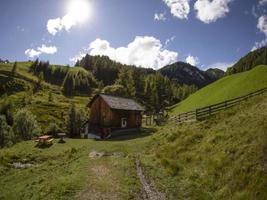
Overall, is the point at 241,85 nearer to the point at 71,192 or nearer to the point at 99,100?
the point at 99,100

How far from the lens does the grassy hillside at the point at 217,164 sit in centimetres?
1523

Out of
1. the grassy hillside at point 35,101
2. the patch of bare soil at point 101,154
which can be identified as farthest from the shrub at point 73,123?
the patch of bare soil at point 101,154

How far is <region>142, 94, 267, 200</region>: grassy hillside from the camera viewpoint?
15.2 metres

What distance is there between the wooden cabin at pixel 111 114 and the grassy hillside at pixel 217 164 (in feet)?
78.4

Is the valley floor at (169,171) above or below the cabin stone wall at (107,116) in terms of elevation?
below

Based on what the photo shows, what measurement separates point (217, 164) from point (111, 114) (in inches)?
1340

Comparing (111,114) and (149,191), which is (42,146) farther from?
(149,191)

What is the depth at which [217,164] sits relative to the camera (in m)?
18.5

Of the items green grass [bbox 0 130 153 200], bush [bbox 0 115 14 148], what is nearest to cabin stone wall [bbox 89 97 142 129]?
green grass [bbox 0 130 153 200]

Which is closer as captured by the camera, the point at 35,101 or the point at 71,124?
the point at 71,124

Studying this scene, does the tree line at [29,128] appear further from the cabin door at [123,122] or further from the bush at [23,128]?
the cabin door at [123,122]

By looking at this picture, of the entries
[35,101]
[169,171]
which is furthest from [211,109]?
[35,101]

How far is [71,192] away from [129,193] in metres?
3.93

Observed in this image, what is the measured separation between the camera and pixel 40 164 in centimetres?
2852
